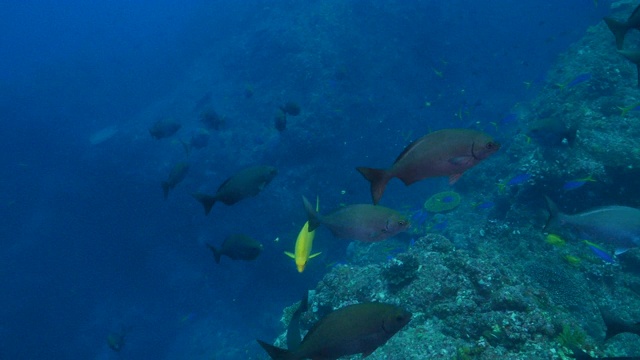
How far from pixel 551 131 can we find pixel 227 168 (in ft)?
47.1

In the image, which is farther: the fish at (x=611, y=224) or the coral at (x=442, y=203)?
the coral at (x=442, y=203)

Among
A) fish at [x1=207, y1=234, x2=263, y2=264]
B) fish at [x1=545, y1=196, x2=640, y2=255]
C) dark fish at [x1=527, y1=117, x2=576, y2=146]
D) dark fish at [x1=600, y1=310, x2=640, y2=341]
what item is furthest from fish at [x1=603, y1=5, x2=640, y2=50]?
fish at [x1=207, y1=234, x2=263, y2=264]

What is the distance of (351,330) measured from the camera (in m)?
2.48

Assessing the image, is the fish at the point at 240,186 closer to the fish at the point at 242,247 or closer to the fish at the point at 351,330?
the fish at the point at 242,247

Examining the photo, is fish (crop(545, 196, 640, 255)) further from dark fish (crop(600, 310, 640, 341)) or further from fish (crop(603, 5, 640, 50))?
fish (crop(603, 5, 640, 50))

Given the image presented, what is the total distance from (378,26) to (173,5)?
78.8 m

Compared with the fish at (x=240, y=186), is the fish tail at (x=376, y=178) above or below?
above

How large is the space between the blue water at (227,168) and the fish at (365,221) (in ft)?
36.6

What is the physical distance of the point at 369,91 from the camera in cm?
2116

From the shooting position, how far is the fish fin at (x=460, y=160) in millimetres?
2617

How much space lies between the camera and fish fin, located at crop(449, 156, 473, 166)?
2617mm

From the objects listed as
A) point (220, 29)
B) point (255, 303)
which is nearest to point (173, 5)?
point (220, 29)

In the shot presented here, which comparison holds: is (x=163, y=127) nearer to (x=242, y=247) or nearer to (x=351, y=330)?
(x=242, y=247)

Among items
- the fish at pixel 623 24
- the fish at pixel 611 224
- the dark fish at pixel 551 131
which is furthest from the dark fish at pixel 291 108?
the fish at pixel 611 224
